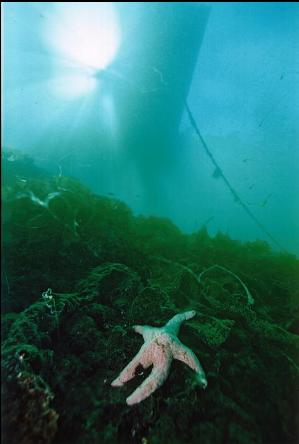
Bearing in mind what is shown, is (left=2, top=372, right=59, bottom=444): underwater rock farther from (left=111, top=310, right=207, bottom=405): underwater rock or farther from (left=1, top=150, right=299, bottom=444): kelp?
(left=111, top=310, right=207, bottom=405): underwater rock

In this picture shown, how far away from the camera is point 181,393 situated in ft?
8.23

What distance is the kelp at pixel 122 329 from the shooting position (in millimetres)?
2195

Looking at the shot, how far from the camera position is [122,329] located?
328 cm

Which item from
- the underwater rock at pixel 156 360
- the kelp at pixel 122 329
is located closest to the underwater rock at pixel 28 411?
the kelp at pixel 122 329

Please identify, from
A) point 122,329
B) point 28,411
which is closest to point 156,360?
point 122,329

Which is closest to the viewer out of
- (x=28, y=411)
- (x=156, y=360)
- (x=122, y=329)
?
(x=28, y=411)

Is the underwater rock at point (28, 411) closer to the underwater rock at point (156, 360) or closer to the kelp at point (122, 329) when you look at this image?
the kelp at point (122, 329)

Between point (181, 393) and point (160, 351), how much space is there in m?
0.45

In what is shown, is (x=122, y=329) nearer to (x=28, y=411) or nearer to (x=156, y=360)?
(x=156, y=360)

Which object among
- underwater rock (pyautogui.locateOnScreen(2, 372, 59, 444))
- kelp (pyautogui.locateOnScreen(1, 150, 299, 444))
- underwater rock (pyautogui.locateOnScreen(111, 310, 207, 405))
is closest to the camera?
underwater rock (pyautogui.locateOnScreen(2, 372, 59, 444))

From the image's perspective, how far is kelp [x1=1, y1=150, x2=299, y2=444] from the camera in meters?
2.20

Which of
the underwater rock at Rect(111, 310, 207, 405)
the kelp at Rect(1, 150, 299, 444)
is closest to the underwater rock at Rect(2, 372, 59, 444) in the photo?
the kelp at Rect(1, 150, 299, 444)

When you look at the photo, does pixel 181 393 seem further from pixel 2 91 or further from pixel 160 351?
pixel 2 91

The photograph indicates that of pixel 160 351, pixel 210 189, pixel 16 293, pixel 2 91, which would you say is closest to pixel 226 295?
pixel 160 351
